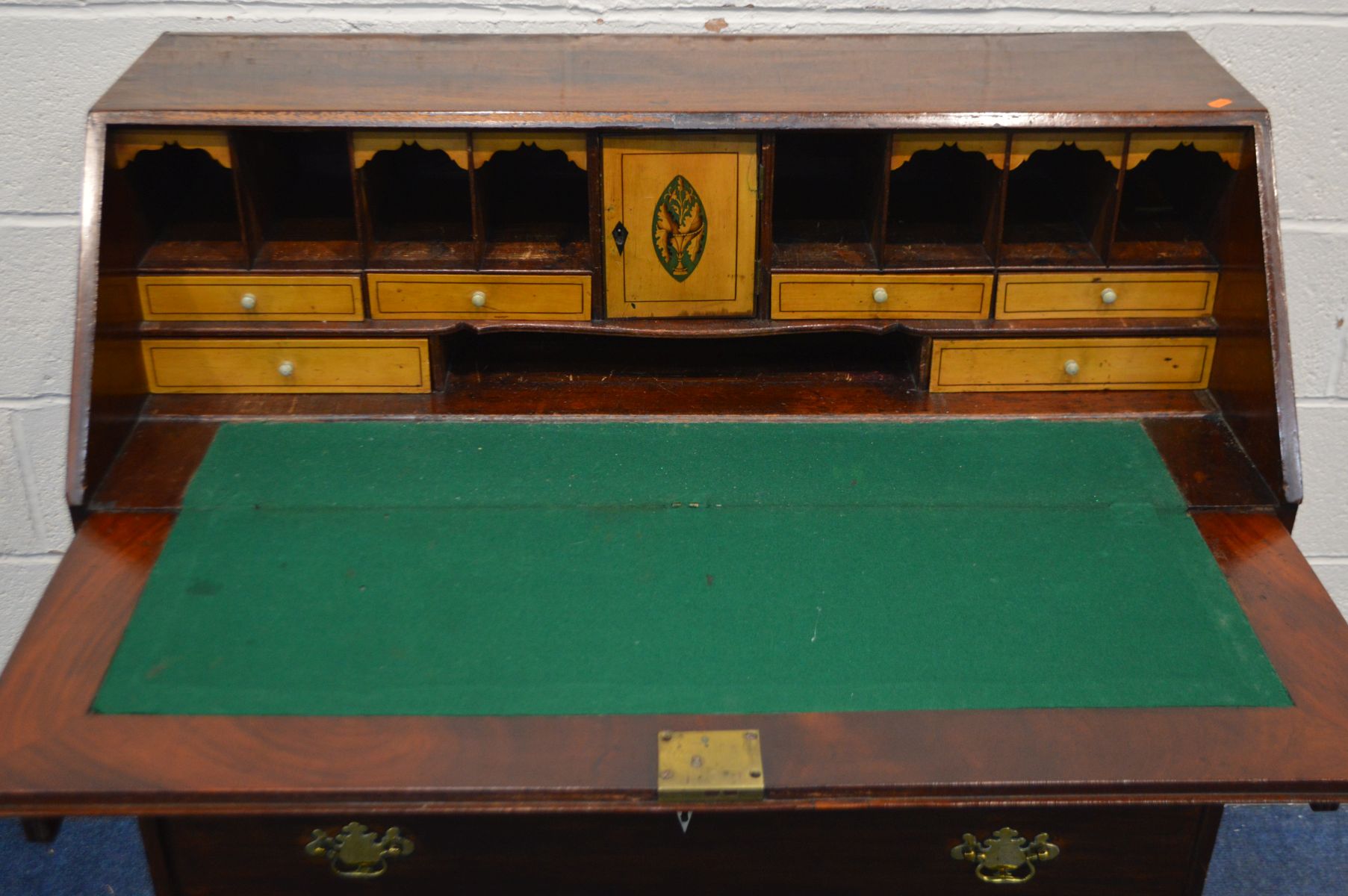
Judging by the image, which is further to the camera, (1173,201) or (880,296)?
(1173,201)

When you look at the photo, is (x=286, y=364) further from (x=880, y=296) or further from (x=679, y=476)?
(x=880, y=296)

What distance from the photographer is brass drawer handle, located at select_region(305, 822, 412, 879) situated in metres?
1.65

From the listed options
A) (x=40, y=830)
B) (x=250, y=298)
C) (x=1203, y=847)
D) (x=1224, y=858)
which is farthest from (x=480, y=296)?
(x=1224, y=858)

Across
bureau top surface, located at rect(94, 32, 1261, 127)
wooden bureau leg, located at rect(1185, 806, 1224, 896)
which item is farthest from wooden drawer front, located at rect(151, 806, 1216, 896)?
bureau top surface, located at rect(94, 32, 1261, 127)

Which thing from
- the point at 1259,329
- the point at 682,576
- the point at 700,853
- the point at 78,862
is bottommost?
the point at 78,862

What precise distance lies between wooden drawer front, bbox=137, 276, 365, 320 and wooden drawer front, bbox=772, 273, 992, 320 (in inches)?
26.8

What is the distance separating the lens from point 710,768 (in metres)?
1.44

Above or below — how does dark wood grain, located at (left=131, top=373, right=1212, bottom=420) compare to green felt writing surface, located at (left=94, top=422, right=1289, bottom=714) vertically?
above

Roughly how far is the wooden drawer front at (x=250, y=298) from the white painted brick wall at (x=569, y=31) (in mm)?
Result: 599

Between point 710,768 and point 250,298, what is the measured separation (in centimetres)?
107

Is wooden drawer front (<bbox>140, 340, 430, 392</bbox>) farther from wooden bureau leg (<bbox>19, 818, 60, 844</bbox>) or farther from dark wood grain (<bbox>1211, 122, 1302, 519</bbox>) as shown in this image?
dark wood grain (<bbox>1211, 122, 1302, 519</bbox>)

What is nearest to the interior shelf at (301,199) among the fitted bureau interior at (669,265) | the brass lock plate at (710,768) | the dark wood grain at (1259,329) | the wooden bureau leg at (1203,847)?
the fitted bureau interior at (669,265)

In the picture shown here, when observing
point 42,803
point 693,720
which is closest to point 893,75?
point 693,720

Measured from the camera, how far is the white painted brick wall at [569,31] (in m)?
2.30
